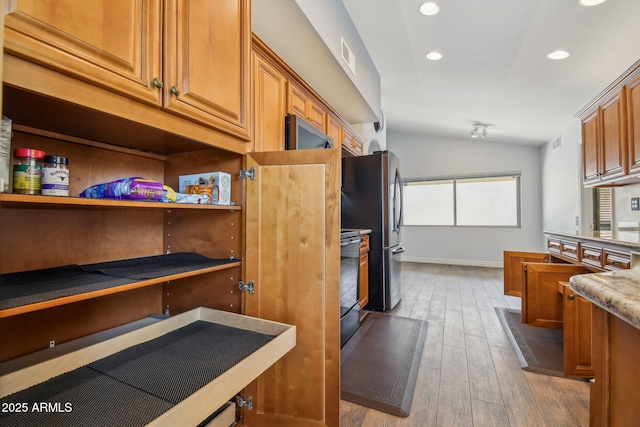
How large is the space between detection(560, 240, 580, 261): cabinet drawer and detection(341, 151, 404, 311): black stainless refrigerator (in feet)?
5.04

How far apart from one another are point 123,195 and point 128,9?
1.80 feet

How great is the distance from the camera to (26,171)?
77 centimetres

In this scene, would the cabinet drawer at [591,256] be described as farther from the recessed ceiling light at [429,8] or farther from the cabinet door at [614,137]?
the recessed ceiling light at [429,8]

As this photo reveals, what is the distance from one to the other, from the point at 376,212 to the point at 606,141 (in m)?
A: 2.17

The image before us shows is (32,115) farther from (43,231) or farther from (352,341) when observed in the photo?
(352,341)

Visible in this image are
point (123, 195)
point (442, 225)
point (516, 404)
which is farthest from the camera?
point (442, 225)

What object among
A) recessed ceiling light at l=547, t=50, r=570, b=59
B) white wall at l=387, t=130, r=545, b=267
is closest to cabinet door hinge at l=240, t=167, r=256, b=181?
recessed ceiling light at l=547, t=50, r=570, b=59

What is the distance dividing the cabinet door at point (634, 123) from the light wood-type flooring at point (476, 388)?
173 centimetres

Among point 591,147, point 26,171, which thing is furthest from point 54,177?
point 591,147

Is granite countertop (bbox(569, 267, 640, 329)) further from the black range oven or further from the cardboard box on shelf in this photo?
the black range oven

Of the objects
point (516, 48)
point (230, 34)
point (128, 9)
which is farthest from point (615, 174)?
point (128, 9)

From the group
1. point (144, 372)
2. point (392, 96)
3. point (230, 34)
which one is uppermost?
point (392, 96)

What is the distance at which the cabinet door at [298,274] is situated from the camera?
1.34 m

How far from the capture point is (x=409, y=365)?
2053 mm
